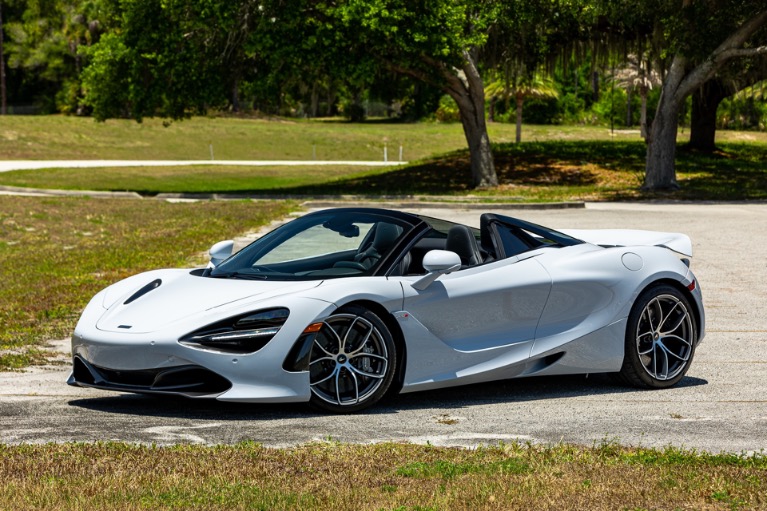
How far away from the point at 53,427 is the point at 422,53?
27164mm

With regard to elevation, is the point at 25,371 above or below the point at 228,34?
below

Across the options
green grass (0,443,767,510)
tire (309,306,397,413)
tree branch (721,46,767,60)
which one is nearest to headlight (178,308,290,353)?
tire (309,306,397,413)

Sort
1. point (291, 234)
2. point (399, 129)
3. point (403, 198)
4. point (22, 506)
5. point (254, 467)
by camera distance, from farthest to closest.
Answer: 1. point (399, 129)
2. point (403, 198)
3. point (291, 234)
4. point (254, 467)
5. point (22, 506)

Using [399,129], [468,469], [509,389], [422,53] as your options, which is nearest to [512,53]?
[422,53]

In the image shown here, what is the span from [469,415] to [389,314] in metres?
0.80

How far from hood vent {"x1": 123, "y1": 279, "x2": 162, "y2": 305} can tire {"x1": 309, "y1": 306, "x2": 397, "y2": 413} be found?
1.40 m

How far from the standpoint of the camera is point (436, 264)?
700cm

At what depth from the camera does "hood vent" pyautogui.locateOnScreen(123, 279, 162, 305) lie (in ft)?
24.3

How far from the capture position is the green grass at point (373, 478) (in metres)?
4.75

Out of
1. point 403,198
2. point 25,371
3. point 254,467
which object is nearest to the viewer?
point 254,467

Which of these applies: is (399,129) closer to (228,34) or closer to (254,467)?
(228,34)

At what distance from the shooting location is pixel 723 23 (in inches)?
1253

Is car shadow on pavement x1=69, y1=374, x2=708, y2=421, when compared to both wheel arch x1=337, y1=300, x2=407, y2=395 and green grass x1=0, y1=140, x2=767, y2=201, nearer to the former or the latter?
wheel arch x1=337, y1=300, x2=407, y2=395

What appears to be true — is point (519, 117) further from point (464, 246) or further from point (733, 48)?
point (464, 246)
